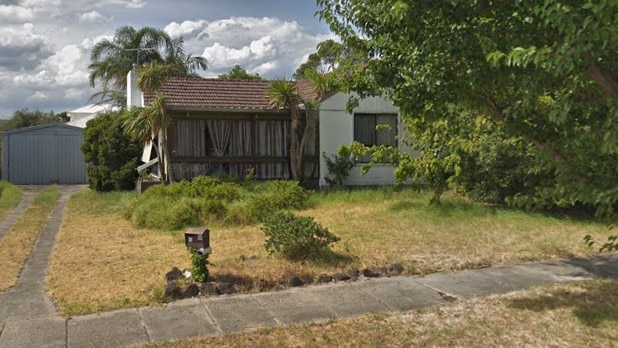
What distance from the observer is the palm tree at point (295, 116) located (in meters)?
15.0

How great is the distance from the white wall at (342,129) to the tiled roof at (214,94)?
4.85 ft

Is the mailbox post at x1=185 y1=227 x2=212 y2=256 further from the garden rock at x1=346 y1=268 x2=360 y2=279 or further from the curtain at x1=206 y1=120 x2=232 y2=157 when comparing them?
the curtain at x1=206 y1=120 x2=232 y2=157

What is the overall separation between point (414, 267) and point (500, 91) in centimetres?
338

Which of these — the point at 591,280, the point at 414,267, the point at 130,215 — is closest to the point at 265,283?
the point at 414,267

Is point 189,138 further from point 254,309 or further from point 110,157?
point 254,309

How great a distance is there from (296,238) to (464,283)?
2194 mm

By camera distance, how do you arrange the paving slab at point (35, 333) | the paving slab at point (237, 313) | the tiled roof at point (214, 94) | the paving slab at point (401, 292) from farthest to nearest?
the tiled roof at point (214, 94)
the paving slab at point (401, 292)
the paving slab at point (237, 313)
the paving slab at point (35, 333)

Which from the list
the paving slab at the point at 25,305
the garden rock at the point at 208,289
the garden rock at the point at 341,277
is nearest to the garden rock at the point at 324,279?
the garden rock at the point at 341,277

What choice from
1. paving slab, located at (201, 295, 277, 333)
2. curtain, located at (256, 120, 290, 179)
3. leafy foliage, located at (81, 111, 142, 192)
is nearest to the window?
curtain, located at (256, 120, 290, 179)

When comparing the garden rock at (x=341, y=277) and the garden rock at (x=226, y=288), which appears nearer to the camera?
the garden rock at (x=226, y=288)

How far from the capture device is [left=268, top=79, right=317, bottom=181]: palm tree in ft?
49.3

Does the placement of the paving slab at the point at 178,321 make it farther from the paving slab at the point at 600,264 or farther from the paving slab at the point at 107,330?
the paving slab at the point at 600,264

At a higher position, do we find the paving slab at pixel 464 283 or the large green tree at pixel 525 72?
the large green tree at pixel 525 72

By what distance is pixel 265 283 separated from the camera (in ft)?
20.9
